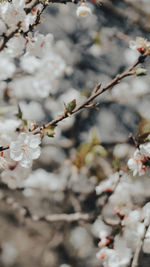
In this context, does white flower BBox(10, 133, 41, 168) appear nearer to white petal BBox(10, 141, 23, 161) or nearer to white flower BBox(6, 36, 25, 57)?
white petal BBox(10, 141, 23, 161)

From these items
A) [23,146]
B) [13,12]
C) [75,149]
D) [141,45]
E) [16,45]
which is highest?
[75,149]

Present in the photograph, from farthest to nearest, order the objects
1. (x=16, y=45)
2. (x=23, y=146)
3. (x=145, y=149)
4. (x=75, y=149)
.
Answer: (x=75, y=149) < (x=16, y=45) < (x=145, y=149) < (x=23, y=146)

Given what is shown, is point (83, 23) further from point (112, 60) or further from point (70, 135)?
point (70, 135)

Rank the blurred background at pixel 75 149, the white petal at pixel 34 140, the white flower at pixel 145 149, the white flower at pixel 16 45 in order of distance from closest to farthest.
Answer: the white petal at pixel 34 140
the white flower at pixel 145 149
the white flower at pixel 16 45
the blurred background at pixel 75 149

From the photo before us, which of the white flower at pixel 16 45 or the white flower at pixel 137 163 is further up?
the white flower at pixel 16 45

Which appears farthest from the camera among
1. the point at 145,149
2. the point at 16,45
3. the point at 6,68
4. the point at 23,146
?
the point at 6,68

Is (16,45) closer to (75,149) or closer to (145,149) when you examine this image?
(145,149)

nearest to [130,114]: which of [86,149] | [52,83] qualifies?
[52,83]

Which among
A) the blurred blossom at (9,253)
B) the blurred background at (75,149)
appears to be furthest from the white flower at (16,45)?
the blurred blossom at (9,253)

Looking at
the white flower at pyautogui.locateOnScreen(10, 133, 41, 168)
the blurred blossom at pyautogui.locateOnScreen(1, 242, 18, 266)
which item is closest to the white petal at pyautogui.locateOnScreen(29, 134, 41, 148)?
the white flower at pyautogui.locateOnScreen(10, 133, 41, 168)

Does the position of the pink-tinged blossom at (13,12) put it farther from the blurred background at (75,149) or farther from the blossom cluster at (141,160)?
the blurred background at (75,149)

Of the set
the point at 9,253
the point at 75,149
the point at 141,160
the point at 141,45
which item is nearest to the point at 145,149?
the point at 141,160
